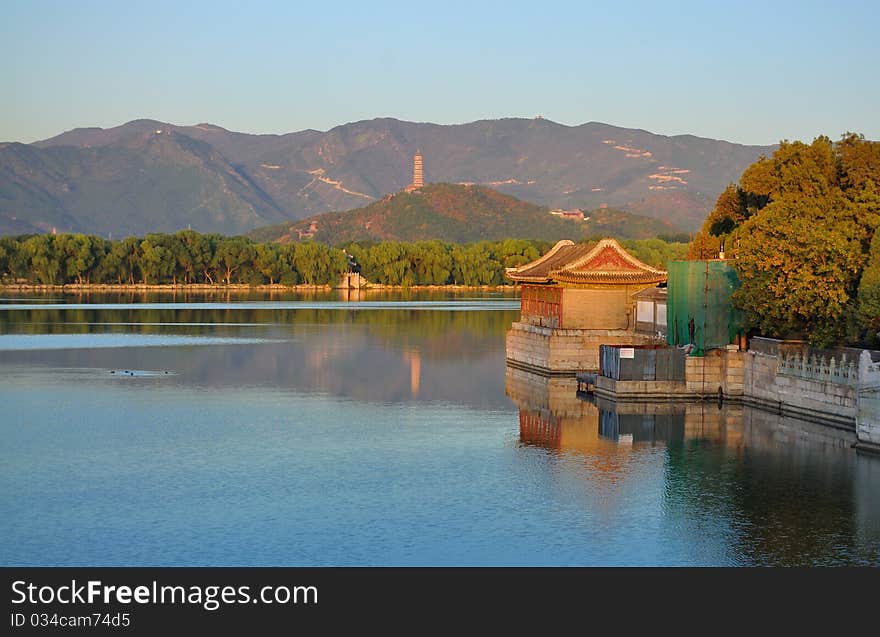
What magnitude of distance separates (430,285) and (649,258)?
94.6 ft

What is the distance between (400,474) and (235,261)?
128670 millimetres

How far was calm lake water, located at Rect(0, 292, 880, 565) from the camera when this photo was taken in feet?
66.9

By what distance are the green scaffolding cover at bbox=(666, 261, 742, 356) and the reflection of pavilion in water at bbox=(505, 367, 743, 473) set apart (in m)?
2.35

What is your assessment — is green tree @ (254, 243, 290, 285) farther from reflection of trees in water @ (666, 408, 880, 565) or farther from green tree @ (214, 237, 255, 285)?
reflection of trees in water @ (666, 408, 880, 565)

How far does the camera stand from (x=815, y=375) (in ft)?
105

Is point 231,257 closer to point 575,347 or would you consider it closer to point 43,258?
point 43,258

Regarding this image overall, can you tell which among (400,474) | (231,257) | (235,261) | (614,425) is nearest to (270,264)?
(235,261)

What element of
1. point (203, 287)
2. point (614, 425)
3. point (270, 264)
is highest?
point (270, 264)

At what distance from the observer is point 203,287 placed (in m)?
155

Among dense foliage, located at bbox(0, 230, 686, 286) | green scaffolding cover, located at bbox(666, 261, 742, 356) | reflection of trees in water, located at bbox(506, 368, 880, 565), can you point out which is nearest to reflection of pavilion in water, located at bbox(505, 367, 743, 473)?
reflection of trees in water, located at bbox(506, 368, 880, 565)

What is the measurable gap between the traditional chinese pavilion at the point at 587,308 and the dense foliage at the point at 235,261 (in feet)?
326

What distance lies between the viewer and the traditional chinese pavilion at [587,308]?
45.9 metres
